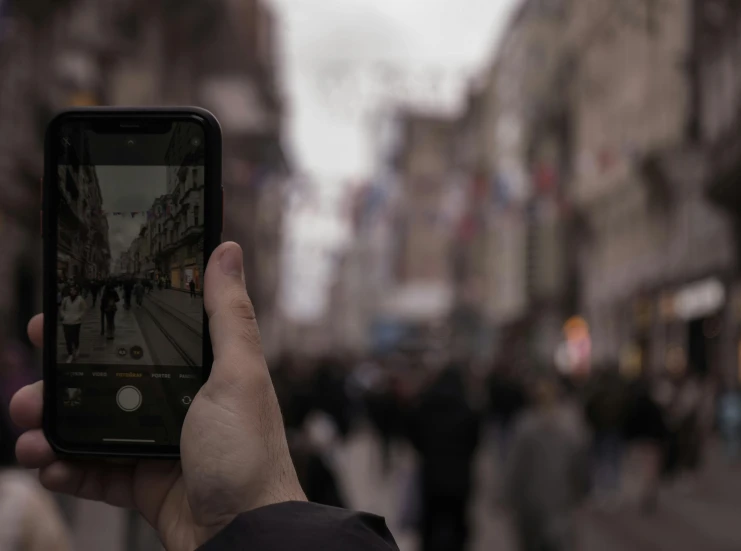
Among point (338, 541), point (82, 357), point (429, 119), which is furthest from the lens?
point (429, 119)

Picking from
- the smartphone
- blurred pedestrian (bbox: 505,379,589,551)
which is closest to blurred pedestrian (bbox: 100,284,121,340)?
the smartphone

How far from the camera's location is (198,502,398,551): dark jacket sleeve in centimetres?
178

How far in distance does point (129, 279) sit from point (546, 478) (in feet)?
23.5

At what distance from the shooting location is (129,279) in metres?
2.34

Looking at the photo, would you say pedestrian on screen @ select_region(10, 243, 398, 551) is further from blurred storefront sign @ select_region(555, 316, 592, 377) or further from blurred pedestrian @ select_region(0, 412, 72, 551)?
blurred storefront sign @ select_region(555, 316, 592, 377)

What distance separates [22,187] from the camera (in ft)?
81.5

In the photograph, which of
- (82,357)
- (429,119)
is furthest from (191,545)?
(429,119)

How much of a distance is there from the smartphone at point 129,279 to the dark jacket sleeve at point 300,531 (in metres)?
0.45

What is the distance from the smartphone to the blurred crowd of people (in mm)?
3931

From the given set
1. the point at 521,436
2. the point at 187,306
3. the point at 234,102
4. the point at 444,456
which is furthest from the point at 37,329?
the point at 234,102

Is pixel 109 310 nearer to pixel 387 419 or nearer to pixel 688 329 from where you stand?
pixel 387 419

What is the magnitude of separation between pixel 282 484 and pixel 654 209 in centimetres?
3511

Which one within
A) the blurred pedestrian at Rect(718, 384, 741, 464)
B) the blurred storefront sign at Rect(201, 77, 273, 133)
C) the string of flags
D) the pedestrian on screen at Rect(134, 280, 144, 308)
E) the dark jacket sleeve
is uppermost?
the blurred storefront sign at Rect(201, 77, 273, 133)

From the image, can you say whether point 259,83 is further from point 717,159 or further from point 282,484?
point 282,484
